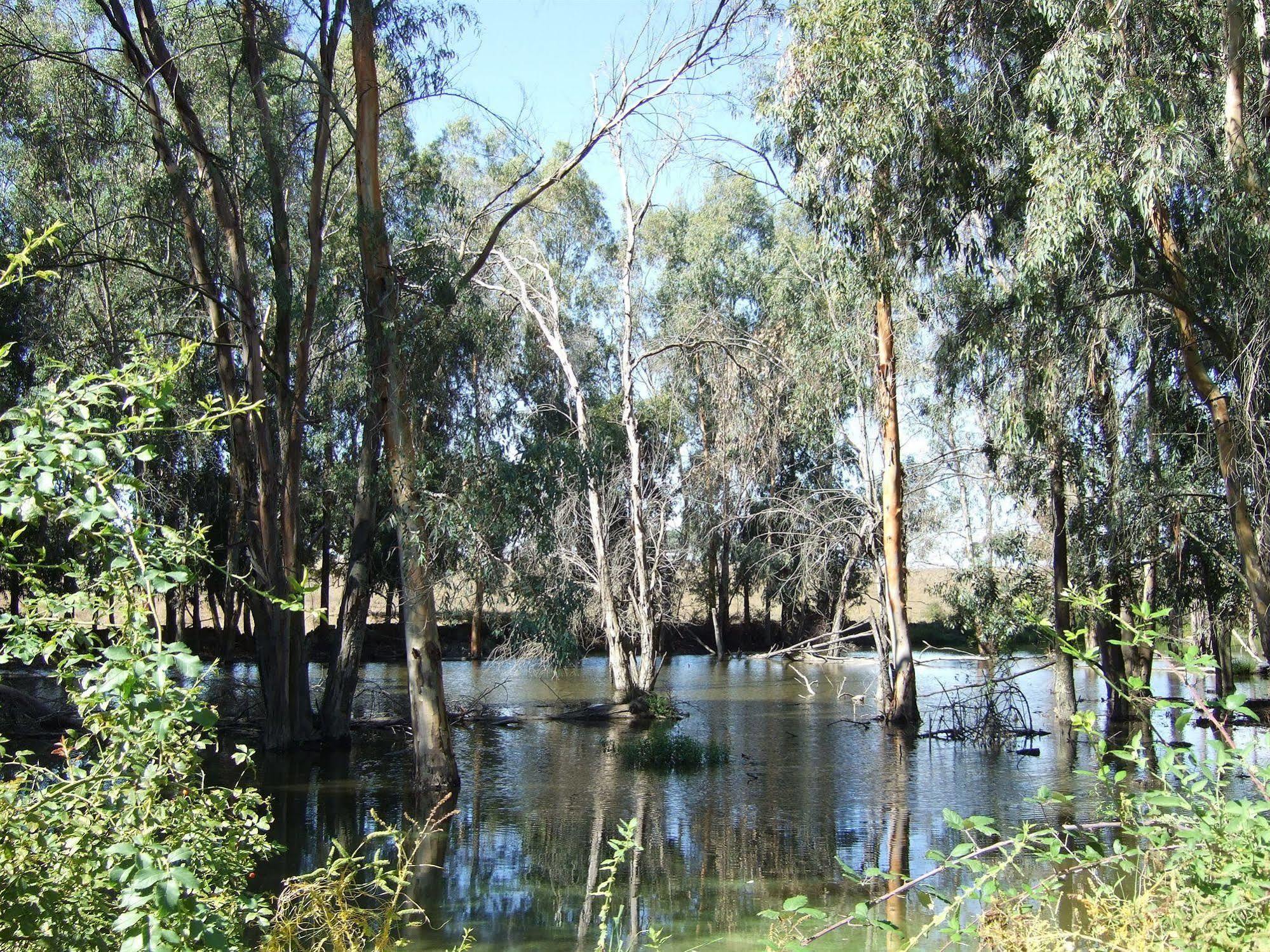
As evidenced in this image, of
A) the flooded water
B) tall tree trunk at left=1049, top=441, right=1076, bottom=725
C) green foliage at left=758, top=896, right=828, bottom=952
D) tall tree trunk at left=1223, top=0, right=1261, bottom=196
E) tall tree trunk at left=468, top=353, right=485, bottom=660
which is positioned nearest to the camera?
green foliage at left=758, top=896, right=828, bottom=952

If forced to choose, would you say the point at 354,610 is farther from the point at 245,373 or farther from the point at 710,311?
the point at 710,311

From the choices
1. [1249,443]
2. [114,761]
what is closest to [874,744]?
[1249,443]

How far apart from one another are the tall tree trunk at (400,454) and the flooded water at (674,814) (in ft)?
1.95

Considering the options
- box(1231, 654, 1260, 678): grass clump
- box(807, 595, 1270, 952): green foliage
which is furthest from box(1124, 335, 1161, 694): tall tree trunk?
box(1231, 654, 1260, 678): grass clump

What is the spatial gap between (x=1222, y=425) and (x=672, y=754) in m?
5.93

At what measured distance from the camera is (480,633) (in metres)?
26.0

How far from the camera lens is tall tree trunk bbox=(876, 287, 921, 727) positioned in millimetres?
13438

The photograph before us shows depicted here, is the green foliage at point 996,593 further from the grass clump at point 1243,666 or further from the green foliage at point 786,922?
the green foliage at point 786,922

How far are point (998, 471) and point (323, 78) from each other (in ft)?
28.5

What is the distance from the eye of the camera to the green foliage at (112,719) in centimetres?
→ 174

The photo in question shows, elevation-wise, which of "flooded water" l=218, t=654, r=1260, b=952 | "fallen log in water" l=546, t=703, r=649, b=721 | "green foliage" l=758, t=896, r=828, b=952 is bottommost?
"flooded water" l=218, t=654, r=1260, b=952

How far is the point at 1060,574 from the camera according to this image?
12.2m

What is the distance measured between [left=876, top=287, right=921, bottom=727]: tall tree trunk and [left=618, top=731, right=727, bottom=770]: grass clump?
9.42ft

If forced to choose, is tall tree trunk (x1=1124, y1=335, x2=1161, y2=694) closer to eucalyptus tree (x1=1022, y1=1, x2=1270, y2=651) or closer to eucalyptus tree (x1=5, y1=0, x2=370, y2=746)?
eucalyptus tree (x1=1022, y1=1, x2=1270, y2=651)
